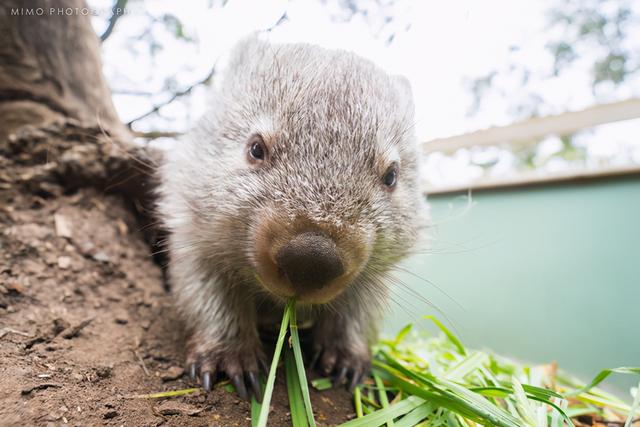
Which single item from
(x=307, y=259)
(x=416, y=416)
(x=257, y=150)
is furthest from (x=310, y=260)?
(x=416, y=416)

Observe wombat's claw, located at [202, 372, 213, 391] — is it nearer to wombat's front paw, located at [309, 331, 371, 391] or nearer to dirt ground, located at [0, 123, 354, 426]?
dirt ground, located at [0, 123, 354, 426]

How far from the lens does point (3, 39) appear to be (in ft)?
7.83

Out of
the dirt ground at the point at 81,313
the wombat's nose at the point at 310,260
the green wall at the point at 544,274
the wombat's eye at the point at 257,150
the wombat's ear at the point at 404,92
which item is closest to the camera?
the wombat's nose at the point at 310,260

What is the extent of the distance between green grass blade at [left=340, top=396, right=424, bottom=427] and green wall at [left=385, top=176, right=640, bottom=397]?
0.60 meters

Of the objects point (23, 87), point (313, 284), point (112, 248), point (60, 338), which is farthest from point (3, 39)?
point (313, 284)

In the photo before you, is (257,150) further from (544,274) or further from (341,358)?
(544,274)

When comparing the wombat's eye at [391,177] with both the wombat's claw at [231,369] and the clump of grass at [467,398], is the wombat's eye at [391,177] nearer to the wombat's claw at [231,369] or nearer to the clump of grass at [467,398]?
the clump of grass at [467,398]

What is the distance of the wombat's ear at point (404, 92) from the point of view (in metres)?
2.28

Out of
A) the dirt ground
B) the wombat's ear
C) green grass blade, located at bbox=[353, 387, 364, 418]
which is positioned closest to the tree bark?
the dirt ground

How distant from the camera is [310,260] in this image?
4.35 ft

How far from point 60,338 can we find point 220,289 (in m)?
0.72

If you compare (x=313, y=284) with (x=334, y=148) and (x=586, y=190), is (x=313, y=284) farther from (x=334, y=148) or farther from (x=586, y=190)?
(x=586, y=190)

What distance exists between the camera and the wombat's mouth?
133 centimetres

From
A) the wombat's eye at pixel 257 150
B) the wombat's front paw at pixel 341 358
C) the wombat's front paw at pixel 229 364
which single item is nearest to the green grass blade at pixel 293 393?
the wombat's front paw at pixel 229 364
